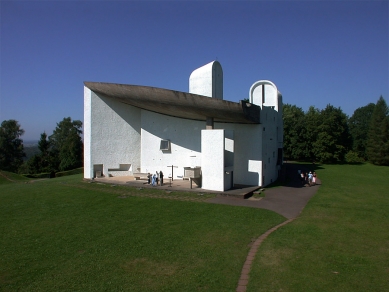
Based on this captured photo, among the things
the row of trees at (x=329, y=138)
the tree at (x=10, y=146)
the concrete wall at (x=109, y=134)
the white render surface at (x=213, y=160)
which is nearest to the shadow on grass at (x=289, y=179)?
the white render surface at (x=213, y=160)

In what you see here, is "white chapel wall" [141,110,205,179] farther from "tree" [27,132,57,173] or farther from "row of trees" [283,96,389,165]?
"row of trees" [283,96,389,165]

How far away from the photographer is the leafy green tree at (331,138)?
40.5m

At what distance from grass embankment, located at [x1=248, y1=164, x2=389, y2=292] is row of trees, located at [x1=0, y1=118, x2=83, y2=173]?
1491 inches

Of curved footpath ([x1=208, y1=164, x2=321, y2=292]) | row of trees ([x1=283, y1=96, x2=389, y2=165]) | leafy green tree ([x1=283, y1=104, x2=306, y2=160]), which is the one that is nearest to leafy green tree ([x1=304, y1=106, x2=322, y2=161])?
row of trees ([x1=283, y1=96, x2=389, y2=165])

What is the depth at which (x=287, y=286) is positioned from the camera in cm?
568

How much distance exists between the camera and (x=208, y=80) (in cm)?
1750

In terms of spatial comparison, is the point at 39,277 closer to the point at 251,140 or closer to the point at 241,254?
the point at 241,254

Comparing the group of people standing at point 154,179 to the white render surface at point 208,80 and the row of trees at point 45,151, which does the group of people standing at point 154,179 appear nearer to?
the white render surface at point 208,80

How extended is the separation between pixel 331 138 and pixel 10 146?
5082cm

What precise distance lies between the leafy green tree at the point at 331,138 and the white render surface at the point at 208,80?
27.6 metres

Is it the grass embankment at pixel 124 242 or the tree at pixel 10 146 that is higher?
the tree at pixel 10 146

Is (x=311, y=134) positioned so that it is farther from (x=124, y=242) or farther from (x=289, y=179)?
(x=124, y=242)

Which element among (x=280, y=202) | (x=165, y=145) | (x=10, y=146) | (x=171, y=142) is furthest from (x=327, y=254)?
(x=10, y=146)

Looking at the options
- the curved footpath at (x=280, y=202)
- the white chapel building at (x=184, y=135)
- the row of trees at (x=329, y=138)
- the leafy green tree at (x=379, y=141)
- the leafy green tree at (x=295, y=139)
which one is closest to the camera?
the curved footpath at (x=280, y=202)
